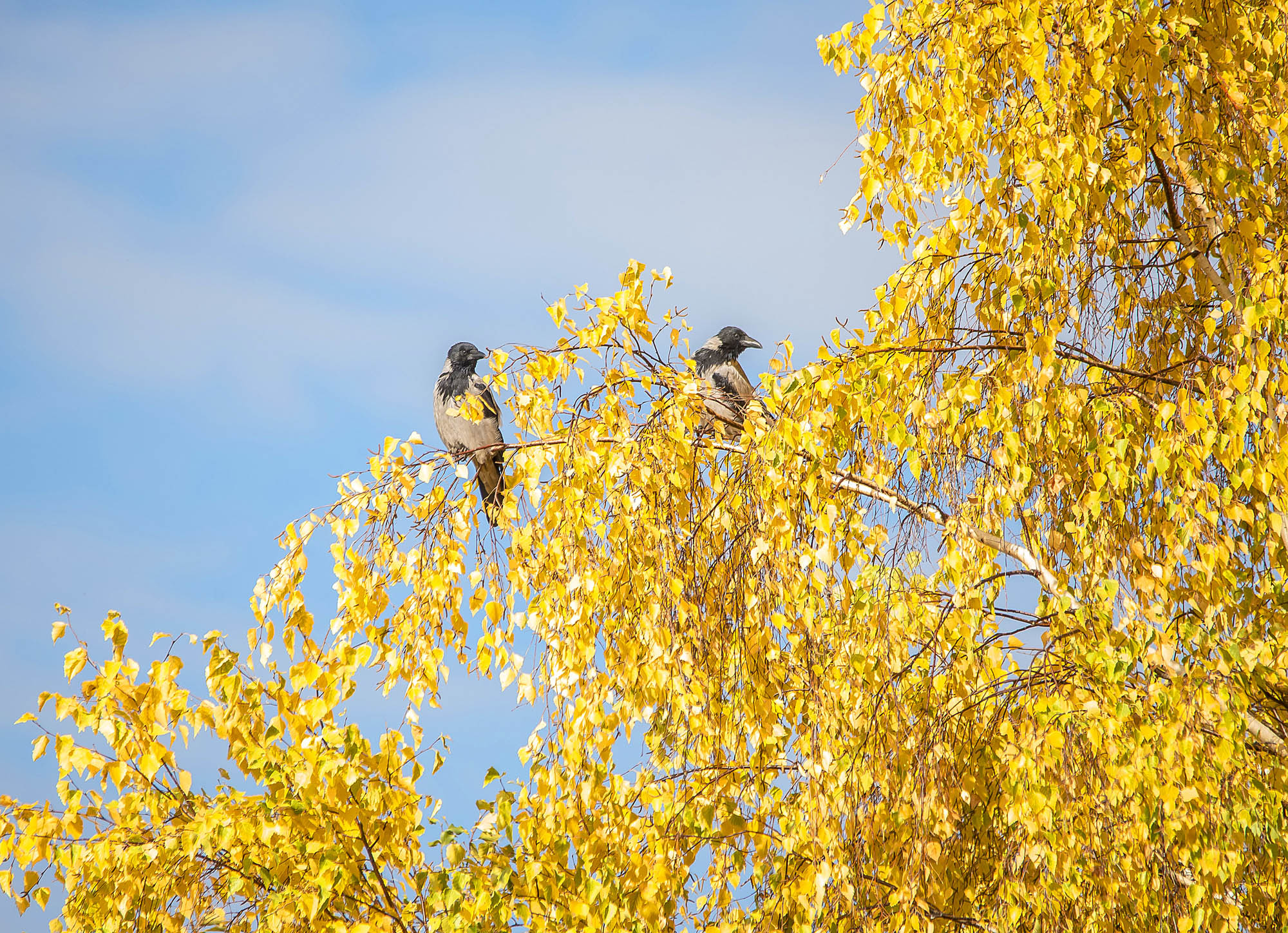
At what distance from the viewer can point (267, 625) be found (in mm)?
3428

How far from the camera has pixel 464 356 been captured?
22.8 ft

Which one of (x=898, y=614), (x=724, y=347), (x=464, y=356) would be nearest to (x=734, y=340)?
(x=724, y=347)

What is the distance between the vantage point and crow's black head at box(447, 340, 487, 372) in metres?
6.95

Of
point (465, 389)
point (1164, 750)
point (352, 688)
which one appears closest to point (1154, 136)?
point (1164, 750)

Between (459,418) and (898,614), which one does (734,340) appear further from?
(898,614)

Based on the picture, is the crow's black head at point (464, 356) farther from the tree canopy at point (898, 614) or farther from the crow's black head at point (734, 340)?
the tree canopy at point (898, 614)

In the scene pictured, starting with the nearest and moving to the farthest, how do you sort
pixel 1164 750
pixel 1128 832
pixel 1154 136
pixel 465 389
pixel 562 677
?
pixel 1164 750
pixel 1128 832
pixel 1154 136
pixel 562 677
pixel 465 389

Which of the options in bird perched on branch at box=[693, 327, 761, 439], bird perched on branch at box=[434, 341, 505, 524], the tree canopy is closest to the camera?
the tree canopy

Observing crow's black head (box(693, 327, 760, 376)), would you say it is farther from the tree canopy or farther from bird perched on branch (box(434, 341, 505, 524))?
the tree canopy

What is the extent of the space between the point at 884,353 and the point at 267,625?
6.92ft

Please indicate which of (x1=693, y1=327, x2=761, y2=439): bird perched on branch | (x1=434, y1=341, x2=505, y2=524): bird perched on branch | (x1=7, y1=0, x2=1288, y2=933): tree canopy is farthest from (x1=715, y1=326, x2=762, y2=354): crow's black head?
(x1=7, y1=0, x2=1288, y2=933): tree canopy

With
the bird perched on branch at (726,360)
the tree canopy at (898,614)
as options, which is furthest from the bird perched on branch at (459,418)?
the tree canopy at (898,614)

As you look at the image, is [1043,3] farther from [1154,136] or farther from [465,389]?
[465,389]

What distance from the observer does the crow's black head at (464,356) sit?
695 cm
